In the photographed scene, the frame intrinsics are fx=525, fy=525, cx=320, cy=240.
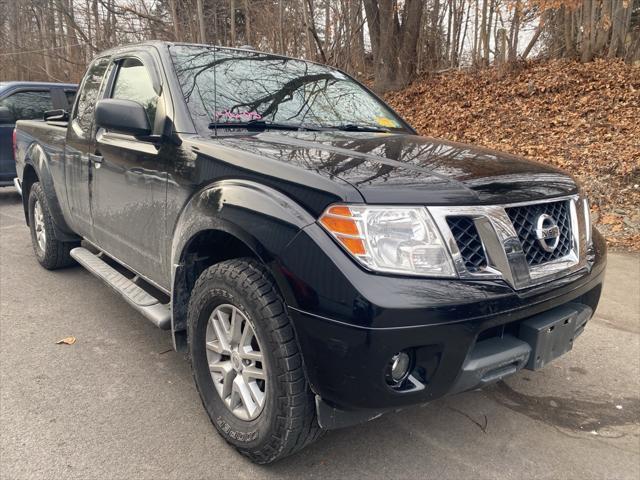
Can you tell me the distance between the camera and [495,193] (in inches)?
82.3

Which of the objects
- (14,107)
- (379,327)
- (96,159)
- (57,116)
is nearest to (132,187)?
(96,159)

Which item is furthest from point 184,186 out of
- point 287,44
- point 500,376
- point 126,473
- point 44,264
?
point 287,44

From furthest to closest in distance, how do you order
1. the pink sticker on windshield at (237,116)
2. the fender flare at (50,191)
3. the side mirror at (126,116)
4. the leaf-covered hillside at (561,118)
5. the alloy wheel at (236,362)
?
1. the leaf-covered hillside at (561,118)
2. the fender flare at (50,191)
3. the pink sticker on windshield at (237,116)
4. the side mirror at (126,116)
5. the alloy wheel at (236,362)

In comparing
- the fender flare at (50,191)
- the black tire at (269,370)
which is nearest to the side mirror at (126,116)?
the black tire at (269,370)

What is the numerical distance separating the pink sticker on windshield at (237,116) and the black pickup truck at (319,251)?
0.05ft

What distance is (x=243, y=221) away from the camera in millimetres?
2205

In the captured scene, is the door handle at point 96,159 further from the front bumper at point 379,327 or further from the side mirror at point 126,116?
the front bumper at point 379,327

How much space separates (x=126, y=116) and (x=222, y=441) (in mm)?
1718

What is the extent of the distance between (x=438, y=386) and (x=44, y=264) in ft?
14.3

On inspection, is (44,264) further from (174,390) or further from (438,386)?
(438,386)

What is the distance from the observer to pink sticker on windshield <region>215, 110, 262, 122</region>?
2842 mm

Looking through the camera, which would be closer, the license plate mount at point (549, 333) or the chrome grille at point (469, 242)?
the chrome grille at point (469, 242)

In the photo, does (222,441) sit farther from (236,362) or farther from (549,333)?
(549,333)

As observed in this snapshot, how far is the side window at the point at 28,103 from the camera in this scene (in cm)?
810
